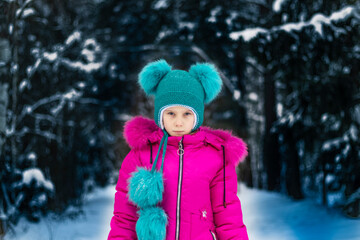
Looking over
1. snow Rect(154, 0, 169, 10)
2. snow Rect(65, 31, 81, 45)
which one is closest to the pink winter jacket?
snow Rect(65, 31, 81, 45)

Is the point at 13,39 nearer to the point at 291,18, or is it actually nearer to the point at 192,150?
the point at 192,150

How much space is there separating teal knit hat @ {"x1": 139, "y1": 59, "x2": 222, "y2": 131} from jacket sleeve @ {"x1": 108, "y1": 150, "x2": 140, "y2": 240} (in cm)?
35

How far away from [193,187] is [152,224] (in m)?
0.29

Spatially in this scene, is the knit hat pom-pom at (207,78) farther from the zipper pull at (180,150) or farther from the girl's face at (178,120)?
the zipper pull at (180,150)

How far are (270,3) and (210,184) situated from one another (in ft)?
11.7

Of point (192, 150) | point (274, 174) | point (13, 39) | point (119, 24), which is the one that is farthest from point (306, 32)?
point (13, 39)

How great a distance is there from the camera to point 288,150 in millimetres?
4738

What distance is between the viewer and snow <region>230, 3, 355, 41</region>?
392cm

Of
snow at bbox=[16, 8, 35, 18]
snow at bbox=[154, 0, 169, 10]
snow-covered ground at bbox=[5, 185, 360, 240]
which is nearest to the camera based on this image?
snow-covered ground at bbox=[5, 185, 360, 240]

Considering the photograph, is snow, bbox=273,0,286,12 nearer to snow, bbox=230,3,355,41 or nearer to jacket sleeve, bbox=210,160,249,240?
snow, bbox=230,3,355,41

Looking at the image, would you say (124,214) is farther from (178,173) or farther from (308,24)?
(308,24)

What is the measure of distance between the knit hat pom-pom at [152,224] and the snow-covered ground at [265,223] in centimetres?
259

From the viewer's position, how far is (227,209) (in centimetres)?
188

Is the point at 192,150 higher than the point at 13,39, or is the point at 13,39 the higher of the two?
the point at 13,39
